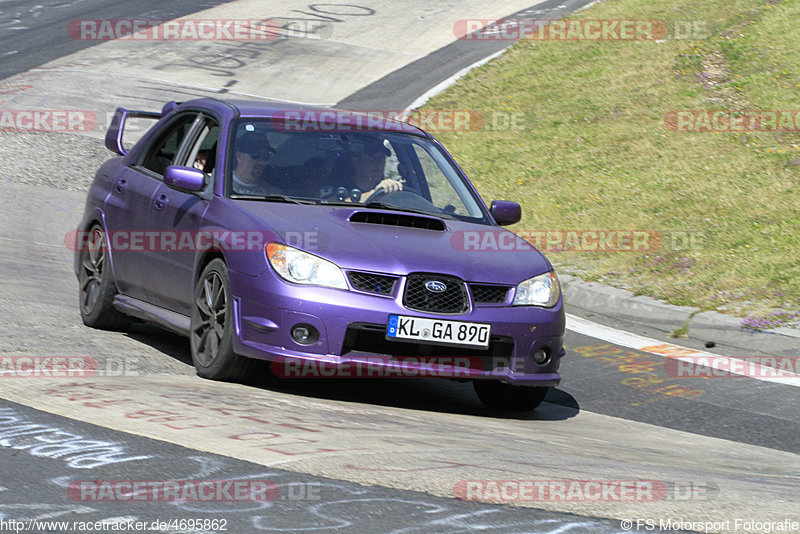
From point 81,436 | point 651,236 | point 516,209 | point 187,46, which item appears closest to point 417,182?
point 516,209

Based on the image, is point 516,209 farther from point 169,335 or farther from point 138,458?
point 138,458

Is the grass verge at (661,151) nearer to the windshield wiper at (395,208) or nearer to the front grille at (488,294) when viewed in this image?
the windshield wiper at (395,208)

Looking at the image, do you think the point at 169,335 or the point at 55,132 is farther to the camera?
the point at 55,132

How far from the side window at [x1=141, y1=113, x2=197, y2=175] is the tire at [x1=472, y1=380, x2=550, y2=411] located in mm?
2640

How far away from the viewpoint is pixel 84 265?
28.5 feet

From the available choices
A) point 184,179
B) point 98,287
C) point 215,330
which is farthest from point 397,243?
point 98,287

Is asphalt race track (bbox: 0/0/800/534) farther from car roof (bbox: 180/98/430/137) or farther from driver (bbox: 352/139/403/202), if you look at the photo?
car roof (bbox: 180/98/430/137)

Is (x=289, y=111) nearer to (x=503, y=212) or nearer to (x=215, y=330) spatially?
(x=503, y=212)

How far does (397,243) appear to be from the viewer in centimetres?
675

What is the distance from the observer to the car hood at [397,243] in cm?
656

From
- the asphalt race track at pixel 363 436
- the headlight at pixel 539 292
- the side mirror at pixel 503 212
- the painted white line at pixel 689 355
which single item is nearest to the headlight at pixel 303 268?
the asphalt race track at pixel 363 436

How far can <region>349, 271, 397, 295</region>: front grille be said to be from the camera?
21.4 ft

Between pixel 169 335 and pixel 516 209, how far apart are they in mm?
2672

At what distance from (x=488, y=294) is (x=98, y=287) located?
3.09 metres
